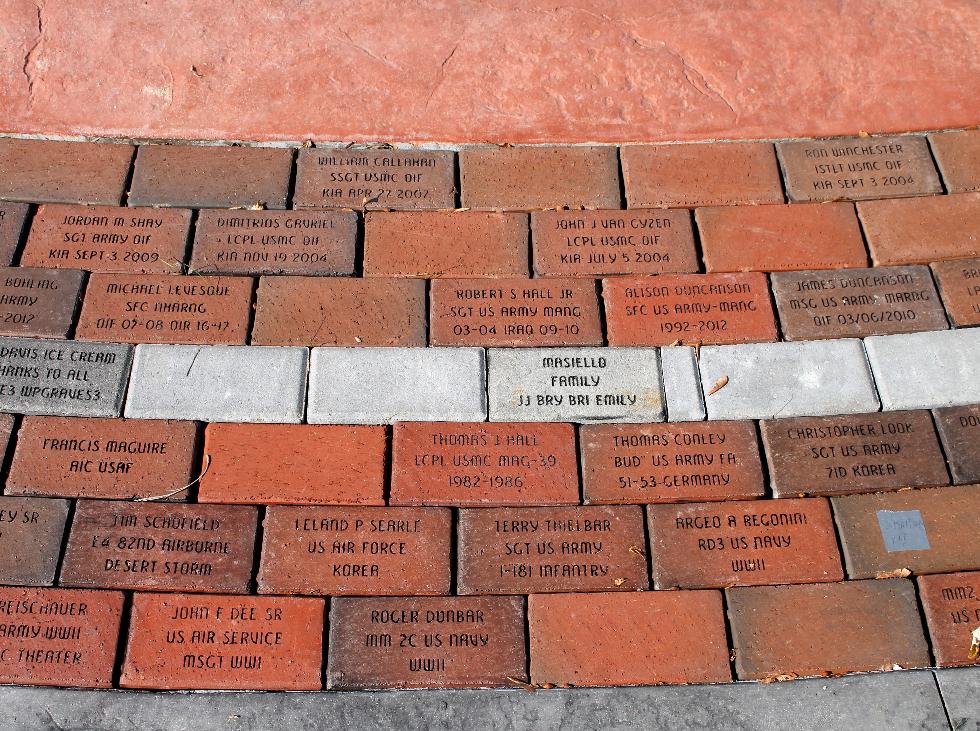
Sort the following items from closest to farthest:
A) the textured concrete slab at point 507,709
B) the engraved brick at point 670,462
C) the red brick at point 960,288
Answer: the textured concrete slab at point 507,709
the engraved brick at point 670,462
the red brick at point 960,288

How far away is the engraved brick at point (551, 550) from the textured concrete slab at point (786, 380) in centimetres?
40

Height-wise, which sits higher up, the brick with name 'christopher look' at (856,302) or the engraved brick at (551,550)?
the brick with name 'christopher look' at (856,302)

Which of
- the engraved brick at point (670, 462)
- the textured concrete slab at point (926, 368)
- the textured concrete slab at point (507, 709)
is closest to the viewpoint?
the textured concrete slab at point (507, 709)

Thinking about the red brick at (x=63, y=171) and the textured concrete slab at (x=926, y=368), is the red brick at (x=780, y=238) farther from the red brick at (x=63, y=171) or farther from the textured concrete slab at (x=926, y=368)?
the red brick at (x=63, y=171)

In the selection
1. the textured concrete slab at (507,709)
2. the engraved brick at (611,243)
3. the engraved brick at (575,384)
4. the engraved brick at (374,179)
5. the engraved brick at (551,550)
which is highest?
the engraved brick at (374,179)

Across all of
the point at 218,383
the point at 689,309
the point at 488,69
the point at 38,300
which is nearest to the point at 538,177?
the point at 488,69

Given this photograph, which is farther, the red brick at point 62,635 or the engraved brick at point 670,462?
the engraved brick at point 670,462

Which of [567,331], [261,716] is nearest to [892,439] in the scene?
[567,331]

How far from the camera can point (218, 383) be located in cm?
213

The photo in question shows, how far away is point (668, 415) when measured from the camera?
2.12m

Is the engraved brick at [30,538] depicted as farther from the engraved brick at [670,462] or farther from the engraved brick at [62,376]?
the engraved brick at [670,462]

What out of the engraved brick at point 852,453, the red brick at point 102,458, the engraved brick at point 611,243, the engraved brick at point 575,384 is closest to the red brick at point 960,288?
the engraved brick at point 852,453

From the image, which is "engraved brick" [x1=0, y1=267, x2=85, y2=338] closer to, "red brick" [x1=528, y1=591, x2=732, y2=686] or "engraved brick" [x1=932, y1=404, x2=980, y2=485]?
"red brick" [x1=528, y1=591, x2=732, y2=686]

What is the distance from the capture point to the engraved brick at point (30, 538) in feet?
6.31
